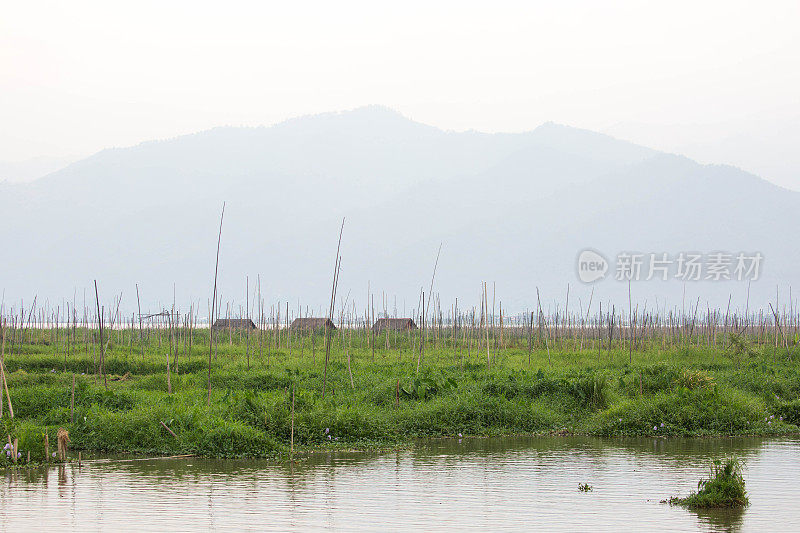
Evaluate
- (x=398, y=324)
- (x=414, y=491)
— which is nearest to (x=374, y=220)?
(x=398, y=324)

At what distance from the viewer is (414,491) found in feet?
28.2

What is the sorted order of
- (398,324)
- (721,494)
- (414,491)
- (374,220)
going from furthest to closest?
(374,220) → (398,324) → (414,491) → (721,494)

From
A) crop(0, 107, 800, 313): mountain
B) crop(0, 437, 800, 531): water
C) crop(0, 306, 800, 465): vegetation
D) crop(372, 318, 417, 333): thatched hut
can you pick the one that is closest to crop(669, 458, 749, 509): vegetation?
crop(0, 437, 800, 531): water

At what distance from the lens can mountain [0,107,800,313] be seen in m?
138

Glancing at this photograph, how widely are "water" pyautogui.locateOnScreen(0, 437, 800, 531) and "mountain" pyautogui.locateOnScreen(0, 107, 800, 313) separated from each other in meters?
115

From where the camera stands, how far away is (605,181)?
157375 mm

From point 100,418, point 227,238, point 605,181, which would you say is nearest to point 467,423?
point 100,418

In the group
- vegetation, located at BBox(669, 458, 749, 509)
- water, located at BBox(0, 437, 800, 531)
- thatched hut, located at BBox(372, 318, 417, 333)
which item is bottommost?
water, located at BBox(0, 437, 800, 531)

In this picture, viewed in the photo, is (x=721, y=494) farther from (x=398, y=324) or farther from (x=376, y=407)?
(x=398, y=324)

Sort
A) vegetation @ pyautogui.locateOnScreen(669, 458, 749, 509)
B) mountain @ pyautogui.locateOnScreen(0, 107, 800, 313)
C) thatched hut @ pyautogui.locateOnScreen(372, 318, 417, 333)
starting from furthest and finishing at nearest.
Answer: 1. mountain @ pyautogui.locateOnScreen(0, 107, 800, 313)
2. thatched hut @ pyautogui.locateOnScreen(372, 318, 417, 333)
3. vegetation @ pyautogui.locateOnScreen(669, 458, 749, 509)

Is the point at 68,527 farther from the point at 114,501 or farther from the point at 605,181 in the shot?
the point at 605,181

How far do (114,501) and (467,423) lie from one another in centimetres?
581

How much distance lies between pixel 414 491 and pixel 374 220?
14476 cm

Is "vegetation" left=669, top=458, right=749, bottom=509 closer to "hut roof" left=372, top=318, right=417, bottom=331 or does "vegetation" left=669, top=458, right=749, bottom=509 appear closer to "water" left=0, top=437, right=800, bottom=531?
"water" left=0, top=437, right=800, bottom=531
